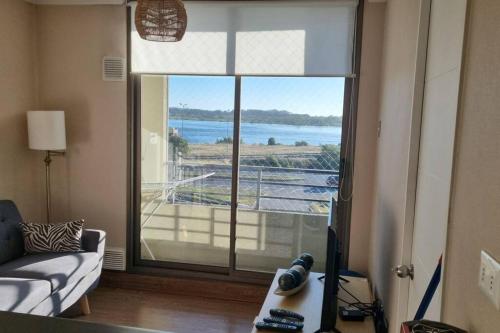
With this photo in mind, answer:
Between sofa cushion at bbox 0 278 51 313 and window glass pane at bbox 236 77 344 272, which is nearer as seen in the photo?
sofa cushion at bbox 0 278 51 313

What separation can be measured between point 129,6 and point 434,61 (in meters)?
2.87

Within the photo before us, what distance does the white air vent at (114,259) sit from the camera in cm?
378

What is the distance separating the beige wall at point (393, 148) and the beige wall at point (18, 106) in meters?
3.22

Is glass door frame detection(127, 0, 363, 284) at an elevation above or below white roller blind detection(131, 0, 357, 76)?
below

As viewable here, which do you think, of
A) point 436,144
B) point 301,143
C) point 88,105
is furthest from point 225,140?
point 436,144

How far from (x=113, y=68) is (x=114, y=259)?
1.84m

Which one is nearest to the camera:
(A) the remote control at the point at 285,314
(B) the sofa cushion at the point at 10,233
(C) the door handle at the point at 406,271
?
(C) the door handle at the point at 406,271

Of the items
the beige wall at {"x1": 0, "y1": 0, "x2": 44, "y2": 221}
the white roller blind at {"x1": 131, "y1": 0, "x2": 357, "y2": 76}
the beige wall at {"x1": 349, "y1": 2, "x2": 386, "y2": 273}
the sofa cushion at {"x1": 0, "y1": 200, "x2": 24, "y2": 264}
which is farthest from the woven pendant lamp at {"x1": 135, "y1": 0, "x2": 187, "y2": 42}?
the sofa cushion at {"x1": 0, "y1": 200, "x2": 24, "y2": 264}

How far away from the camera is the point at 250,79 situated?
11.5ft

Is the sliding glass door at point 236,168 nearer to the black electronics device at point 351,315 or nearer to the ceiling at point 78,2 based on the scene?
the ceiling at point 78,2

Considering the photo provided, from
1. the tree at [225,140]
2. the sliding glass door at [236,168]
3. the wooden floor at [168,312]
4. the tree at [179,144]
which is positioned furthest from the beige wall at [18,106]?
the tree at [225,140]

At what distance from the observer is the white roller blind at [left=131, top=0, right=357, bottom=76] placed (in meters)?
3.25

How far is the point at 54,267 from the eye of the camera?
288cm

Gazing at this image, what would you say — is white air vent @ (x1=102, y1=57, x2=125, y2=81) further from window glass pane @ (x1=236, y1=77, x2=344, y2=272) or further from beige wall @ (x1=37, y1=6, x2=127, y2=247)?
window glass pane @ (x1=236, y1=77, x2=344, y2=272)
